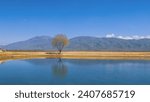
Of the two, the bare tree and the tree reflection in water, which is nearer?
the tree reflection in water

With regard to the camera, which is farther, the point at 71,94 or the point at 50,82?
the point at 50,82

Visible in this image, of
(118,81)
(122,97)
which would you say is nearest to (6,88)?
(122,97)

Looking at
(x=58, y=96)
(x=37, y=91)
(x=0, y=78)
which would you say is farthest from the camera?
(x=0, y=78)

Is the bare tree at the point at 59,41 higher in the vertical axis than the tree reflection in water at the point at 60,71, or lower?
higher

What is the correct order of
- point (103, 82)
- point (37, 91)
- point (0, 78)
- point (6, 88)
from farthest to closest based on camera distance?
point (0, 78), point (103, 82), point (6, 88), point (37, 91)

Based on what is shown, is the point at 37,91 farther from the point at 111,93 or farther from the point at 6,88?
the point at 111,93

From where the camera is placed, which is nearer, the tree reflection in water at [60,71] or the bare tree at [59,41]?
the tree reflection in water at [60,71]

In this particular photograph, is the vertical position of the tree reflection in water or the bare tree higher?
the bare tree

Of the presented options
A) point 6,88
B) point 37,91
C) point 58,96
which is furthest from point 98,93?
point 6,88

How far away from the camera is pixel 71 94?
9.76 m

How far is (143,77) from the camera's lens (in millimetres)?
18406

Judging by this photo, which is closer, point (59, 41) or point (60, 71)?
point (60, 71)

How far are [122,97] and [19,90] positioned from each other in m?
3.63

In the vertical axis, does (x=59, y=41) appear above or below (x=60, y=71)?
above
